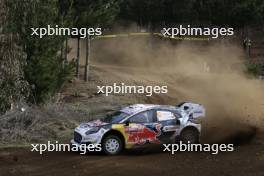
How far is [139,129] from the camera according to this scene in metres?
16.8

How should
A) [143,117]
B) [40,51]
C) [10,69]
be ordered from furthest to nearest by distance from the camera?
[40,51] → [10,69] → [143,117]

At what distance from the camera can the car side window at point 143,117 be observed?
16953 mm

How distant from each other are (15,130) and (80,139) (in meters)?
4.39

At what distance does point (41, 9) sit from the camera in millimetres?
22688

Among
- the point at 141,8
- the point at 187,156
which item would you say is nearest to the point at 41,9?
the point at 187,156

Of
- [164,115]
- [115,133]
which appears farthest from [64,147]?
[164,115]

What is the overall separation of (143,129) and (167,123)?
2.80ft

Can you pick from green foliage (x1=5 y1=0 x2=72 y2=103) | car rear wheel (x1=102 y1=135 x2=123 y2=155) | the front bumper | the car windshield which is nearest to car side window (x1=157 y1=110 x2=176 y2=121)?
the car windshield

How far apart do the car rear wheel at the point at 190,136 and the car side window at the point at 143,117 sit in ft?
3.81

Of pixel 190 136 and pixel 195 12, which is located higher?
pixel 195 12

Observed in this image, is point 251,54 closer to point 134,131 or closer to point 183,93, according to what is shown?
point 183,93

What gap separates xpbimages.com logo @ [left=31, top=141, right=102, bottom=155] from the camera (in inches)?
651

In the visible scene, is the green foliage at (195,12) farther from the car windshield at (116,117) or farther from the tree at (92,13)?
the car windshield at (116,117)

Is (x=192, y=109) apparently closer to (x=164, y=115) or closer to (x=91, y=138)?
(x=164, y=115)
